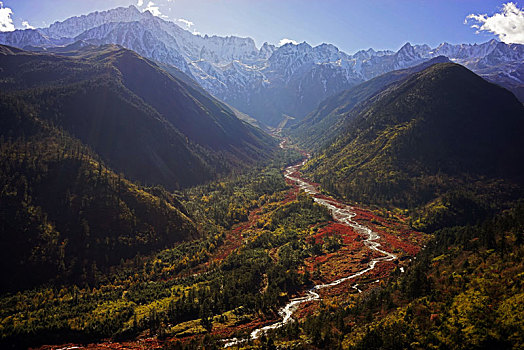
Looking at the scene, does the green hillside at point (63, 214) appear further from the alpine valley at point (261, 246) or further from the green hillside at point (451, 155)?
the green hillside at point (451, 155)

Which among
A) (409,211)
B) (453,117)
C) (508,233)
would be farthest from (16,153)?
(453,117)

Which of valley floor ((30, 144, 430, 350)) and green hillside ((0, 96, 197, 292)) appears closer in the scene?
A: valley floor ((30, 144, 430, 350))

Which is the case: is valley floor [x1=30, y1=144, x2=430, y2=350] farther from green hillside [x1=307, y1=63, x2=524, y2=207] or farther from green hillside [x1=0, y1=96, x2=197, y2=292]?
green hillside [x1=0, y1=96, x2=197, y2=292]

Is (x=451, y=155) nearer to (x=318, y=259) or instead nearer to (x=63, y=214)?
(x=318, y=259)

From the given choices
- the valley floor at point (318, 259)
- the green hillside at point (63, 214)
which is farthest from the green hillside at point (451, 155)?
the green hillside at point (63, 214)

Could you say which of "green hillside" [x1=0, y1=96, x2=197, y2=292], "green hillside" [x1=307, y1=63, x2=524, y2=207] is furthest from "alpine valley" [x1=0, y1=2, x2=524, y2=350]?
"green hillside" [x1=307, y1=63, x2=524, y2=207]

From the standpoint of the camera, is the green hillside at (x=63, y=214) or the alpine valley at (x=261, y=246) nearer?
the alpine valley at (x=261, y=246)

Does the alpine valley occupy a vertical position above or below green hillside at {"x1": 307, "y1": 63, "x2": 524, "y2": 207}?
below

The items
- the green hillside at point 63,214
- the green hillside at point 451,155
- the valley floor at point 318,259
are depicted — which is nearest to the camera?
the valley floor at point 318,259

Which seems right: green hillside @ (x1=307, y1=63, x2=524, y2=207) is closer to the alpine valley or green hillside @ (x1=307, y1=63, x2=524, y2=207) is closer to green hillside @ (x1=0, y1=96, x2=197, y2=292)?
the alpine valley

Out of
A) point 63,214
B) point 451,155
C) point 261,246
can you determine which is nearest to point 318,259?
point 261,246

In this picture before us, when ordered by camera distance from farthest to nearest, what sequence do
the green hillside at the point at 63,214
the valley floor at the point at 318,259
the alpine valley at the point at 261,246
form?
1. the green hillside at the point at 63,214
2. the valley floor at the point at 318,259
3. the alpine valley at the point at 261,246

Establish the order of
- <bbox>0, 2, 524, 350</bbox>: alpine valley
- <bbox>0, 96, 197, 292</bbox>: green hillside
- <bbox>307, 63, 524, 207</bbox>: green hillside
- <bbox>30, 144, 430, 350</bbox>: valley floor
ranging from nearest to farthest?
<bbox>0, 2, 524, 350</bbox>: alpine valley → <bbox>30, 144, 430, 350</bbox>: valley floor → <bbox>0, 96, 197, 292</bbox>: green hillside → <bbox>307, 63, 524, 207</bbox>: green hillside

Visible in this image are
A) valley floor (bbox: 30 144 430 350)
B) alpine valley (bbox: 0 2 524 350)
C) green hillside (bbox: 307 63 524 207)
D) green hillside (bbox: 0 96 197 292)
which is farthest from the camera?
green hillside (bbox: 307 63 524 207)
